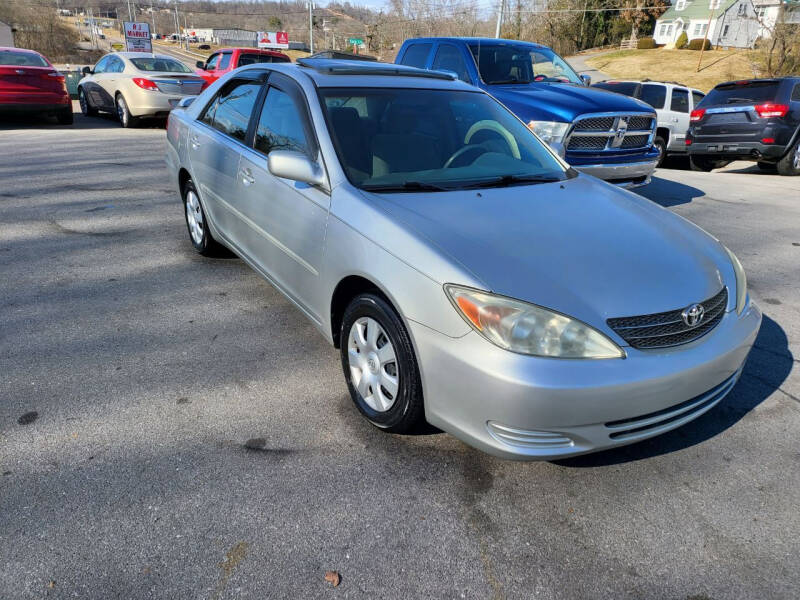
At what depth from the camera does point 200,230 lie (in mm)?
4793

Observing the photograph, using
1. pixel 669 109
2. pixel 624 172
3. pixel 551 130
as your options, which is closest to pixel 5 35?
pixel 669 109

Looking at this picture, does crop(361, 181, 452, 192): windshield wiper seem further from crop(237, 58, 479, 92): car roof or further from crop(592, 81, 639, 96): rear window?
crop(592, 81, 639, 96): rear window

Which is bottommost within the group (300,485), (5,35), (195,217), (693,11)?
(300,485)

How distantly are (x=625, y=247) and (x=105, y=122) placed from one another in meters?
14.2

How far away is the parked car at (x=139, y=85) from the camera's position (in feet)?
38.1

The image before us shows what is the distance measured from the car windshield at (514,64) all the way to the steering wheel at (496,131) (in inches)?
153

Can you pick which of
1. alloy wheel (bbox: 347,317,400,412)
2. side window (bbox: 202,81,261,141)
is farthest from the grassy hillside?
alloy wheel (bbox: 347,317,400,412)

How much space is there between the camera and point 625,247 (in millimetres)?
2615

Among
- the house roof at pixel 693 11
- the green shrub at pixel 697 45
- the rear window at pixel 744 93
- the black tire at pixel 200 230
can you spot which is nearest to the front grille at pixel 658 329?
the black tire at pixel 200 230

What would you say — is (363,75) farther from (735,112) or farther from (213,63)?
(213,63)

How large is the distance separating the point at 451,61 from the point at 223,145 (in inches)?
181

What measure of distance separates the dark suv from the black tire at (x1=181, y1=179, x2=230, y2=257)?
893 cm

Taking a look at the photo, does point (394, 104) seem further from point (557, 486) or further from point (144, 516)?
point (144, 516)

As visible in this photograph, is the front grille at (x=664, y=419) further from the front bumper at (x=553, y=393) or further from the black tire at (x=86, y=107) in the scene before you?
the black tire at (x=86, y=107)
